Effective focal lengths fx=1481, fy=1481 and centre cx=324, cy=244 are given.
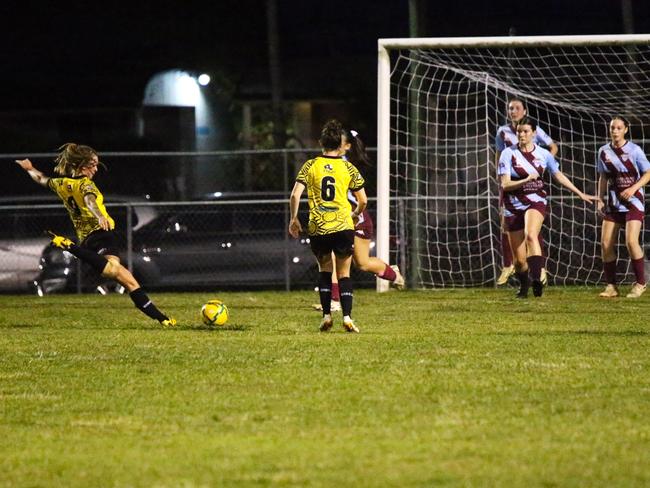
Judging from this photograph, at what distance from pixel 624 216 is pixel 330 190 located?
5.08 metres

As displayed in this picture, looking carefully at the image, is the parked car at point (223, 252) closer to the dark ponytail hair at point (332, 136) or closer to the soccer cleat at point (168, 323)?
the soccer cleat at point (168, 323)

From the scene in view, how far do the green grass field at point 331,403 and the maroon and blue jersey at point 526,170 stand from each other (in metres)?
2.38

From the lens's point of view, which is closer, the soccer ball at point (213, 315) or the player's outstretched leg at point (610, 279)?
the soccer ball at point (213, 315)

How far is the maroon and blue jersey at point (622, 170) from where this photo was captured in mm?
15531

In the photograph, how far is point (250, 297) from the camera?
1800cm

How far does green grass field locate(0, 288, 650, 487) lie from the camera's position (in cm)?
608

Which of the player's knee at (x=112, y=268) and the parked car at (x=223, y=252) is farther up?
the player's knee at (x=112, y=268)

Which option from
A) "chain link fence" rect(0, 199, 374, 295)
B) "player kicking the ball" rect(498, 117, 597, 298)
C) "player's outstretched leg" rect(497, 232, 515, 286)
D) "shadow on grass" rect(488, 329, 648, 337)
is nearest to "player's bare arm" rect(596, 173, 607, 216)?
"player kicking the ball" rect(498, 117, 597, 298)

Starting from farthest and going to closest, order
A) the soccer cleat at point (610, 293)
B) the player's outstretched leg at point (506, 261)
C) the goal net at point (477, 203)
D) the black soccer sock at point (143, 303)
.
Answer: the goal net at point (477, 203), the player's outstretched leg at point (506, 261), the soccer cleat at point (610, 293), the black soccer sock at point (143, 303)

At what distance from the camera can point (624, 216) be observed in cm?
1563

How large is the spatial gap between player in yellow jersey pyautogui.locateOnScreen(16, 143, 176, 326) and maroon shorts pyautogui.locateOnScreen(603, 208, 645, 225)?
5.26 metres

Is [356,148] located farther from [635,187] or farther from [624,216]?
[624,216]

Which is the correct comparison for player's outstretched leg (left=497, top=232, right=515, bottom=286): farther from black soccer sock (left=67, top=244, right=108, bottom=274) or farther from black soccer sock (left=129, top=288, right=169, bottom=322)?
black soccer sock (left=67, top=244, right=108, bottom=274)

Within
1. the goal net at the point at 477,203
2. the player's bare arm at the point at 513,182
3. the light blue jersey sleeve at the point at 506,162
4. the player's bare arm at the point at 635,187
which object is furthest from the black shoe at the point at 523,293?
the goal net at the point at 477,203
